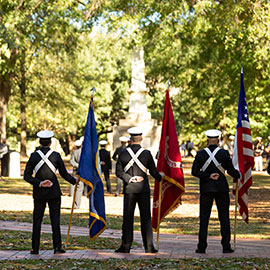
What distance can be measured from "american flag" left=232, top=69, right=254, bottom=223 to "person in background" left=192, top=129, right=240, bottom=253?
1296 mm

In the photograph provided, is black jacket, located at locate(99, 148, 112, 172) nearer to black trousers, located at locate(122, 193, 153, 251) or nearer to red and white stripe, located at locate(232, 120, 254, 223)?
red and white stripe, located at locate(232, 120, 254, 223)

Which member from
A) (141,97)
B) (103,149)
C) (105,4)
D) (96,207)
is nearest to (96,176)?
(96,207)

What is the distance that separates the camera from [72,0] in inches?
965

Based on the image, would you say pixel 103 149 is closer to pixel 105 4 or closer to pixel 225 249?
pixel 105 4

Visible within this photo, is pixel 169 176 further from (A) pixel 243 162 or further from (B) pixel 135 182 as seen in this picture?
(A) pixel 243 162

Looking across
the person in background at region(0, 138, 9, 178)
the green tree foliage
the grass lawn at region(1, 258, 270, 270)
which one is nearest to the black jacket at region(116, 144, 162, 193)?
the grass lawn at region(1, 258, 270, 270)

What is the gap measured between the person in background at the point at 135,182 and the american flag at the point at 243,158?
195 cm

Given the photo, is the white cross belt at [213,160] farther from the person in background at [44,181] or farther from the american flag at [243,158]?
the person in background at [44,181]

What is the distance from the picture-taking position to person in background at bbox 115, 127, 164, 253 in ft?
34.7

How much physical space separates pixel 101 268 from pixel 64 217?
705cm

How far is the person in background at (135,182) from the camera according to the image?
10.6 metres

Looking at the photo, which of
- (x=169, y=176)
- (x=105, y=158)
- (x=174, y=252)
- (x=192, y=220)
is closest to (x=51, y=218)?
(x=174, y=252)

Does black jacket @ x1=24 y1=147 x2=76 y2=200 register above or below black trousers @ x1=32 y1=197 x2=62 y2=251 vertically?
above

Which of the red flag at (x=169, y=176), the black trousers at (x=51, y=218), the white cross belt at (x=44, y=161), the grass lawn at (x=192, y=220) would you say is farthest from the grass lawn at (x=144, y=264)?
the grass lawn at (x=192, y=220)
